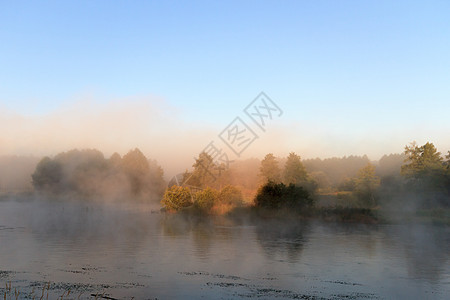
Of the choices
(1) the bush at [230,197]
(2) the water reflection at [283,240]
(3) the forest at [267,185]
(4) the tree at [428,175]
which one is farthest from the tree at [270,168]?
(2) the water reflection at [283,240]

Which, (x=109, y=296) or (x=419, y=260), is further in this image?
(x=419, y=260)

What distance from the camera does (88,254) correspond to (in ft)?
69.4

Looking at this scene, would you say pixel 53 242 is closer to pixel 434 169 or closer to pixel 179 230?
pixel 179 230

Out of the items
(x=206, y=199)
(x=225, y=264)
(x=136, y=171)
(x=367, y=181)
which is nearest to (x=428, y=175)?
(x=367, y=181)

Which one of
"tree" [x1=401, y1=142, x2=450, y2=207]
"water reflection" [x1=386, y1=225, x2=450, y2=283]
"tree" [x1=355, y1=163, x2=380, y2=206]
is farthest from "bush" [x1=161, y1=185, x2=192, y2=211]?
"tree" [x1=355, y1=163, x2=380, y2=206]

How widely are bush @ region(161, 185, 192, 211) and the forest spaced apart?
132mm

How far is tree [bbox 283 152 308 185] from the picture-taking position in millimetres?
87000

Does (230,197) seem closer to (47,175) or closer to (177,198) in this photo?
(177,198)

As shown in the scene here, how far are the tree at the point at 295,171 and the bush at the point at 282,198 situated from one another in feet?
125

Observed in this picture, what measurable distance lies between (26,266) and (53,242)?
8.22m

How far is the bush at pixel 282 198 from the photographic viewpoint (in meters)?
47.2

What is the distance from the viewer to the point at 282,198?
47.2 meters

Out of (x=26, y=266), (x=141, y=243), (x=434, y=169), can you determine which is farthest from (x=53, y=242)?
(x=434, y=169)

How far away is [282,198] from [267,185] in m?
2.64
